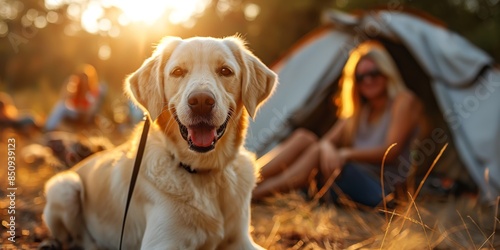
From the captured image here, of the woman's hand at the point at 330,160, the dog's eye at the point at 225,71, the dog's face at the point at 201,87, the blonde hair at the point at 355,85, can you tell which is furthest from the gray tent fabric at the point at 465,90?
the dog's eye at the point at 225,71

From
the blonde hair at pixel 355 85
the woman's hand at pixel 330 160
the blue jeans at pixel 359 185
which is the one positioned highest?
the blonde hair at pixel 355 85

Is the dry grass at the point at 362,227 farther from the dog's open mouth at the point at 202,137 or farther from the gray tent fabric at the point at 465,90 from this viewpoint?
the dog's open mouth at the point at 202,137

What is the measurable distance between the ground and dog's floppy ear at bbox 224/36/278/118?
0.86 meters

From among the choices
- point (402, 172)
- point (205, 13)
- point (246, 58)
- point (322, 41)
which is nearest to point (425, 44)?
point (322, 41)

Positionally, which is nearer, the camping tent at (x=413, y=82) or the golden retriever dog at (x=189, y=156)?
the golden retriever dog at (x=189, y=156)

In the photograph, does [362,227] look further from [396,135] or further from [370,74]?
[370,74]

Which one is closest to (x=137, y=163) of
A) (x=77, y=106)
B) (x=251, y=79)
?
(x=251, y=79)

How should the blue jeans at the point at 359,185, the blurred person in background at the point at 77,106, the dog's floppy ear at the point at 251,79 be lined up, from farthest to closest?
the blurred person in background at the point at 77,106 < the blue jeans at the point at 359,185 < the dog's floppy ear at the point at 251,79

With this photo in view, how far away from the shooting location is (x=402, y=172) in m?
4.95

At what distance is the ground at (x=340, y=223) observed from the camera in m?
3.02

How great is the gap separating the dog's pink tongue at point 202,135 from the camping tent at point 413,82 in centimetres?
358

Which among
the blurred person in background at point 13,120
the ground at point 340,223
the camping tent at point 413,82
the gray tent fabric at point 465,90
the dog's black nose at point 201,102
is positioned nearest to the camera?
the dog's black nose at point 201,102

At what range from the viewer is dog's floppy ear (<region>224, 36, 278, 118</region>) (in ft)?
8.16

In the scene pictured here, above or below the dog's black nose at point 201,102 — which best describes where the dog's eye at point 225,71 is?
above
